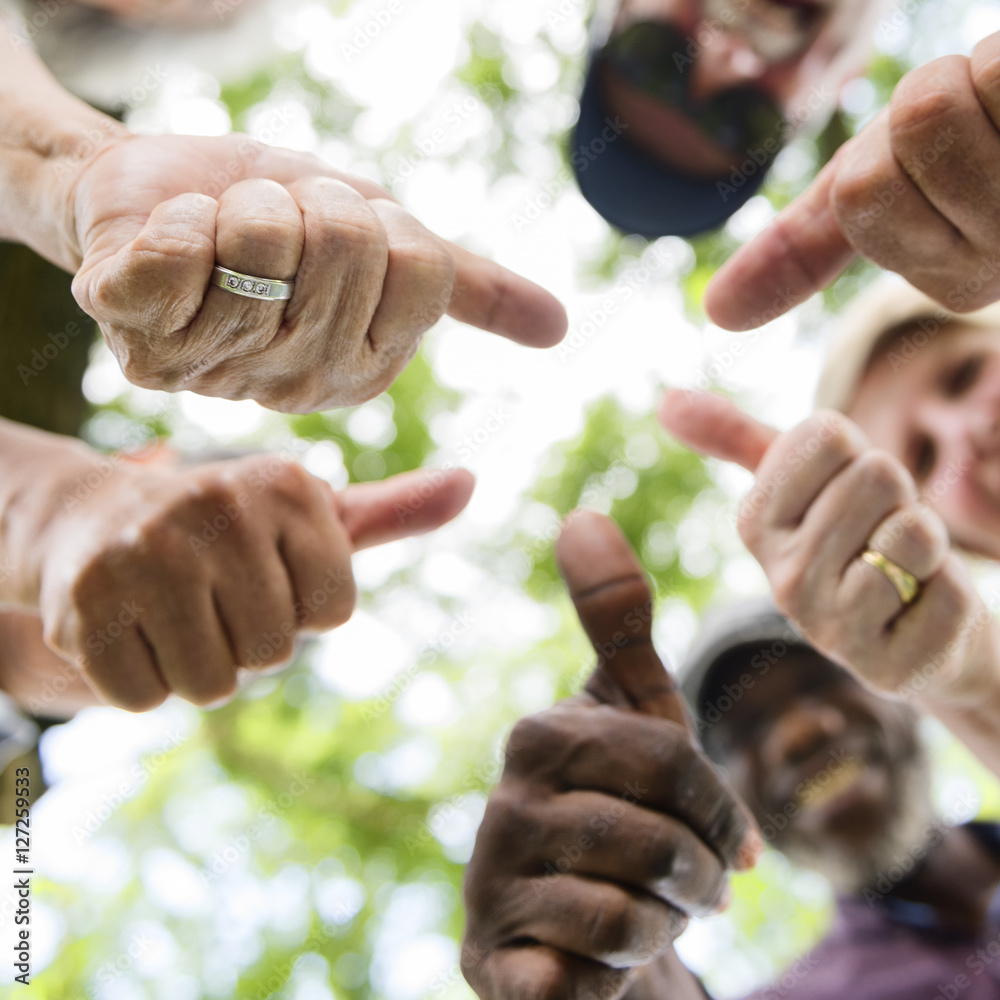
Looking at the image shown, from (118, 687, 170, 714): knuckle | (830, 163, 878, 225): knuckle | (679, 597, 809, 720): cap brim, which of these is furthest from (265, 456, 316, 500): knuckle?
(679, 597, 809, 720): cap brim

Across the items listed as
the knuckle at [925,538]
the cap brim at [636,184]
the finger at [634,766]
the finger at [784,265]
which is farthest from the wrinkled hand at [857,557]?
the cap brim at [636,184]

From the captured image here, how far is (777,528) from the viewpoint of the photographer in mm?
845

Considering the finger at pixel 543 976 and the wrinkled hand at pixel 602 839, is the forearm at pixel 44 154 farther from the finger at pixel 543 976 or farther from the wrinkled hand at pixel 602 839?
the finger at pixel 543 976

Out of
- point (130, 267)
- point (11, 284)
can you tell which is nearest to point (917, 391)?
point (130, 267)

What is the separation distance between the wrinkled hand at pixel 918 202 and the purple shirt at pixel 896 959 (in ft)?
4.39

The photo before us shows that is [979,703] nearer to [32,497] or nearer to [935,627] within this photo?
[935,627]

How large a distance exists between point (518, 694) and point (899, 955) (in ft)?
4.64

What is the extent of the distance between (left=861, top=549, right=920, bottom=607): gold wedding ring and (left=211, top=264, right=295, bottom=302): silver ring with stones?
601 millimetres

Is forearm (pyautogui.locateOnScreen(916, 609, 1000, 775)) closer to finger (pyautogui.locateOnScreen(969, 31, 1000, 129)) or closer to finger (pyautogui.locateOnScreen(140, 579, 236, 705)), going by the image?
finger (pyautogui.locateOnScreen(969, 31, 1000, 129))

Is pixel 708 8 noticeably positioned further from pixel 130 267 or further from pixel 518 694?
pixel 518 694

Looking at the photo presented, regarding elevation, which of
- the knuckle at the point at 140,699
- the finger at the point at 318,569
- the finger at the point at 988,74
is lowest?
the knuckle at the point at 140,699

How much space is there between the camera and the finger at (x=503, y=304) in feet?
2.44

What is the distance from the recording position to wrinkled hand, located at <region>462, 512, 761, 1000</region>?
23.5 inches

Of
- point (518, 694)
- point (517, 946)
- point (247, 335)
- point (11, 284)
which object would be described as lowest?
point (518, 694)
